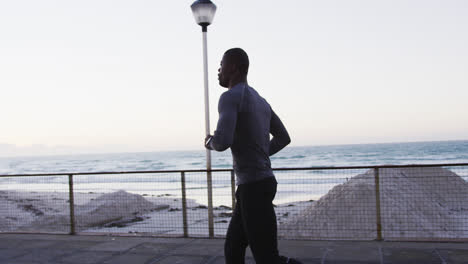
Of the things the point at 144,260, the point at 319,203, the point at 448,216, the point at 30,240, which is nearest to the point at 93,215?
the point at 30,240

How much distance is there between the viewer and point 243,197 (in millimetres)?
2672

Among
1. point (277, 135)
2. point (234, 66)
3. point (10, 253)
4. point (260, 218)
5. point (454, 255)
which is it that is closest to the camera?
point (260, 218)

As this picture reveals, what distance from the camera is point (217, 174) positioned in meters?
6.71

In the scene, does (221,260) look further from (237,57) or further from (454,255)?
(237,57)

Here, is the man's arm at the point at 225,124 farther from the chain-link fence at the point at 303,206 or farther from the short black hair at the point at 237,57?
the chain-link fence at the point at 303,206

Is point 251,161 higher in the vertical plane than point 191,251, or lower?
higher

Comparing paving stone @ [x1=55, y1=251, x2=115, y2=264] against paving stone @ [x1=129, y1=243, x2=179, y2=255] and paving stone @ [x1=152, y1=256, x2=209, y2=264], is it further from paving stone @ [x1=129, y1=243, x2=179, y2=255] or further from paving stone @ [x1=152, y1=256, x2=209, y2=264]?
paving stone @ [x1=152, y1=256, x2=209, y2=264]

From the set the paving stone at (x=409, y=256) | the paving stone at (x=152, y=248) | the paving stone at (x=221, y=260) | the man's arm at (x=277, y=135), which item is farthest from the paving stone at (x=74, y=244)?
the man's arm at (x=277, y=135)

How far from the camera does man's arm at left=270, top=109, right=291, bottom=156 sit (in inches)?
120

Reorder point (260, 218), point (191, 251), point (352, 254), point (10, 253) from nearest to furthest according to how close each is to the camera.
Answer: point (260, 218) < point (352, 254) < point (191, 251) < point (10, 253)

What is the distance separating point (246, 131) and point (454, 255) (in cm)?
371

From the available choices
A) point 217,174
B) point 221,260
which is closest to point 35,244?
point 217,174

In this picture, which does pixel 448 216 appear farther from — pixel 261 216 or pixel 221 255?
pixel 261 216

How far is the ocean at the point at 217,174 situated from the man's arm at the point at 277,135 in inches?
82.2
